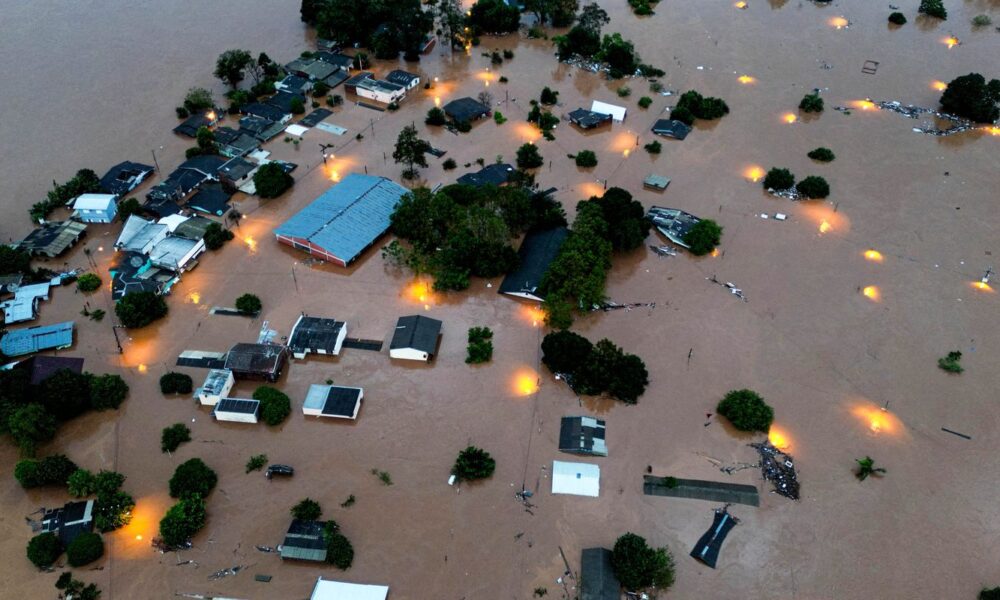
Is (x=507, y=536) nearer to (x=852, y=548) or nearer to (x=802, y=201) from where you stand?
(x=852, y=548)

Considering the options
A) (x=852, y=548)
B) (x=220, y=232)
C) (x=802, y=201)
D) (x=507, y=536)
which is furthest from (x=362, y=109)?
(x=852, y=548)

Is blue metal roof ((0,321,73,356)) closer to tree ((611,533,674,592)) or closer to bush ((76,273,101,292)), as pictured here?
bush ((76,273,101,292))

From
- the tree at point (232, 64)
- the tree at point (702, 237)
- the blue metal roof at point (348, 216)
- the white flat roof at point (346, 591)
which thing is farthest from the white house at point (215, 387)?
the tree at point (232, 64)

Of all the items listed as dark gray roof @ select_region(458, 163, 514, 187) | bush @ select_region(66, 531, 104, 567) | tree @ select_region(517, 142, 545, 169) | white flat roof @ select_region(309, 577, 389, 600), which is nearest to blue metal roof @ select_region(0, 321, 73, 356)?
bush @ select_region(66, 531, 104, 567)

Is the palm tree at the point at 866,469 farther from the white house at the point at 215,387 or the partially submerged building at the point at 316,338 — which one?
the white house at the point at 215,387

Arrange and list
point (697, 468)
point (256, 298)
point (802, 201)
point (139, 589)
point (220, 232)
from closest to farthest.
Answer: point (139, 589)
point (697, 468)
point (256, 298)
point (220, 232)
point (802, 201)
